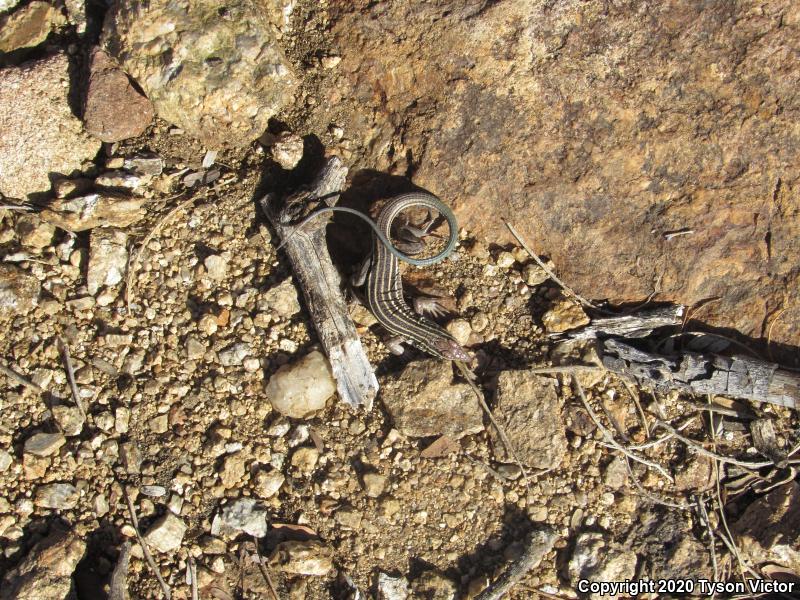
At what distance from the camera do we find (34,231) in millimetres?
4617

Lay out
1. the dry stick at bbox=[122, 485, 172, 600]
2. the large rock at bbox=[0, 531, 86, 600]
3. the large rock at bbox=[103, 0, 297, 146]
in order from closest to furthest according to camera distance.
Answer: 1. the large rock at bbox=[0, 531, 86, 600]
2. the dry stick at bbox=[122, 485, 172, 600]
3. the large rock at bbox=[103, 0, 297, 146]

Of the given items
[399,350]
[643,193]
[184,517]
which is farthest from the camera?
[399,350]

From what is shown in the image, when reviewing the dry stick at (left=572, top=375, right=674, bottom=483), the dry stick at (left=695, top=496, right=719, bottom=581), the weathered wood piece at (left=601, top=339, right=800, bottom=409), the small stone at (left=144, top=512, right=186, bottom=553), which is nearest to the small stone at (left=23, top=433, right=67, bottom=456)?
the small stone at (left=144, top=512, right=186, bottom=553)

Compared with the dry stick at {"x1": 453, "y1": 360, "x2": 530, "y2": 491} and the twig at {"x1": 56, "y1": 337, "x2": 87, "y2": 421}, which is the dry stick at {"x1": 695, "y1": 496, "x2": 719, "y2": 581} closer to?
the dry stick at {"x1": 453, "y1": 360, "x2": 530, "y2": 491}

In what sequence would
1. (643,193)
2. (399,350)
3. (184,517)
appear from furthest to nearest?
(399,350)
(643,193)
(184,517)

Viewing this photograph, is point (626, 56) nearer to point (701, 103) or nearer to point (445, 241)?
point (701, 103)

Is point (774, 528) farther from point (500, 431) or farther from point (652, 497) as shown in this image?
point (500, 431)

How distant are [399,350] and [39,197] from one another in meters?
3.06

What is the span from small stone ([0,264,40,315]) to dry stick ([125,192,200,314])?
640 millimetres

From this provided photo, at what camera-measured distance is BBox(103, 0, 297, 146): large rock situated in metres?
4.49

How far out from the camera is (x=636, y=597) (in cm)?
441

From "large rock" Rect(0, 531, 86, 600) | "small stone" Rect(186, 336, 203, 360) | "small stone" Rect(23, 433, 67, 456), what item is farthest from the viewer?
"small stone" Rect(186, 336, 203, 360)

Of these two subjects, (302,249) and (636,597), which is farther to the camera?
(302,249)

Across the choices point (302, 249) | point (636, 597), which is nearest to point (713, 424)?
point (636, 597)
